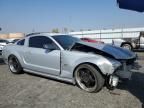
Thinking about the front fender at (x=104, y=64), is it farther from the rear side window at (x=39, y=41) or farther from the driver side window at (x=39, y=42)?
the rear side window at (x=39, y=41)

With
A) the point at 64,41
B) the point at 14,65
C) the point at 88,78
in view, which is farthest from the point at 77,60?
the point at 14,65

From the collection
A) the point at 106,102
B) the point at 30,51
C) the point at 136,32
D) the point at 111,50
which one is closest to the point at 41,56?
the point at 30,51

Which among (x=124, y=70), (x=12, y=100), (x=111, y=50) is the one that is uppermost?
(x=111, y=50)

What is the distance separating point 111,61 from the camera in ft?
17.4

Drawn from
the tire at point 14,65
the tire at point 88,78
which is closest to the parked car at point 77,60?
the tire at point 88,78

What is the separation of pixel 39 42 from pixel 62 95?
232cm

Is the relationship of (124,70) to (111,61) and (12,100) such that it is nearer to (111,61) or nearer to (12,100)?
(111,61)

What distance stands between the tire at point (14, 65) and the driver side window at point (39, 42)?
3.09ft

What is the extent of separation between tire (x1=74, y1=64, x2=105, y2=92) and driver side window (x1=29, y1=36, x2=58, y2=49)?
1.25m

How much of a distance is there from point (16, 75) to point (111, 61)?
13.0 feet

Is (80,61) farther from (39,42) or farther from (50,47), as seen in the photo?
(39,42)

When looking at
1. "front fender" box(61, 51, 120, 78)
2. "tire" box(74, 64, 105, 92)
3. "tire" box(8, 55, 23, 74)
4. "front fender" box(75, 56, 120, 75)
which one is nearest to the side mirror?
"front fender" box(61, 51, 120, 78)

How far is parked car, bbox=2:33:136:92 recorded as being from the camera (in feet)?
17.6

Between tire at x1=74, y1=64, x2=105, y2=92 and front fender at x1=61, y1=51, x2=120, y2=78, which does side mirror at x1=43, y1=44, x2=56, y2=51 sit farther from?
tire at x1=74, y1=64, x2=105, y2=92
